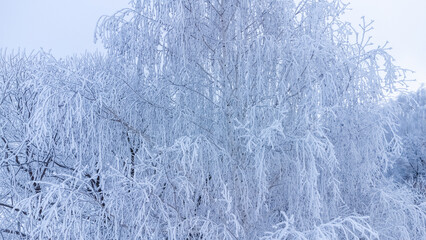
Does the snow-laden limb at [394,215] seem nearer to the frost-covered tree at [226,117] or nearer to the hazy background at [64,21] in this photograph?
the frost-covered tree at [226,117]

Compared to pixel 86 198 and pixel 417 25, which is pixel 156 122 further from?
pixel 417 25

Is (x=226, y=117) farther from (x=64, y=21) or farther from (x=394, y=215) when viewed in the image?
(x=64, y=21)

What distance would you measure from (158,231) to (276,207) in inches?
63.2

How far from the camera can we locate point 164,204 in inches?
181

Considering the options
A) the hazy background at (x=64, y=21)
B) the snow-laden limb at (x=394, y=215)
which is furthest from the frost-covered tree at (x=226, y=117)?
the hazy background at (x=64, y=21)

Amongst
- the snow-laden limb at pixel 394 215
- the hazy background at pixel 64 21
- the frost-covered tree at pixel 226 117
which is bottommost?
A: the snow-laden limb at pixel 394 215

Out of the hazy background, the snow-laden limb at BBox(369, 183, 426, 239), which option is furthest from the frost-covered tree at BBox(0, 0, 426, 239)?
the hazy background

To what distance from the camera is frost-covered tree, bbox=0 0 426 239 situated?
4.73 m

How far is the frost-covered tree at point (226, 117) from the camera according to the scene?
4734mm

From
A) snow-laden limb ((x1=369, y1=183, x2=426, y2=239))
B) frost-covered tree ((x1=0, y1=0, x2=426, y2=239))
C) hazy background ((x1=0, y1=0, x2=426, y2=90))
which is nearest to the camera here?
frost-covered tree ((x1=0, y1=0, x2=426, y2=239))

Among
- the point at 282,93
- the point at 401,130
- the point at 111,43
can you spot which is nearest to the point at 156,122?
the point at 111,43

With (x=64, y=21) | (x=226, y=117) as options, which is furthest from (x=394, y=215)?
(x=64, y=21)

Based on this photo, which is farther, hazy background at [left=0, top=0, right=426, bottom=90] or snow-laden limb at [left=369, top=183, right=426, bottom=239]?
hazy background at [left=0, top=0, right=426, bottom=90]

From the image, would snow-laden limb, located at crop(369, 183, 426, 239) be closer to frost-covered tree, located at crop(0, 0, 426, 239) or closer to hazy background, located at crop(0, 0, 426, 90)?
frost-covered tree, located at crop(0, 0, 426, 239)
